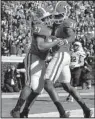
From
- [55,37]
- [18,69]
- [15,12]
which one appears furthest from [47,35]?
[15,12]

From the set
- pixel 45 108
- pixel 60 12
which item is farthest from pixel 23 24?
pixel 60 12

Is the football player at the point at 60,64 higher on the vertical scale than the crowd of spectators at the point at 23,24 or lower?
higher

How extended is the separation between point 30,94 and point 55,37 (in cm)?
54

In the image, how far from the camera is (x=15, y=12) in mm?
22922

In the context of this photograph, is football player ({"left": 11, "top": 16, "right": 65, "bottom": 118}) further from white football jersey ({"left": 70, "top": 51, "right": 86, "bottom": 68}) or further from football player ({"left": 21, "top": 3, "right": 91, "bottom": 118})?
white football jersey ({"left": 70, "top": 51, "right": 86, "bottom": 68})

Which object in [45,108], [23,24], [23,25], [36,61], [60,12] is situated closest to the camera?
[60,12]

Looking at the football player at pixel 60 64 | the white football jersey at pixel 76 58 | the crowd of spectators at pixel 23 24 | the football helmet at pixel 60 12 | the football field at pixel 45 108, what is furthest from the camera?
the crowd of spectators at pixel 23 24

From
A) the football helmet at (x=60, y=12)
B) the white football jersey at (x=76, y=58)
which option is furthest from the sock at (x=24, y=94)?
the football helmet at (x=60, y=12)

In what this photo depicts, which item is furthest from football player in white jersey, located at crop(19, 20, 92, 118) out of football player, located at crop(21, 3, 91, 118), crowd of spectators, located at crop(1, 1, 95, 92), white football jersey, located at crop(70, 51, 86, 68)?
crowd of spectators, located at crop(1, 1, 95, 92)

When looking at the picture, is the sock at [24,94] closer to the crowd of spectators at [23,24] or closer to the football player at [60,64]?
the football player at [60,64]

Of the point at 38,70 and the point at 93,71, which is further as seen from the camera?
the point at 93,71

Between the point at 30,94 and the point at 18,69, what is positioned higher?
→ the point at 30,94

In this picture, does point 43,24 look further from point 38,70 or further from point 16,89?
point 16,89

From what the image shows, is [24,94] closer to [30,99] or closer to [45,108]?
[30,99]
